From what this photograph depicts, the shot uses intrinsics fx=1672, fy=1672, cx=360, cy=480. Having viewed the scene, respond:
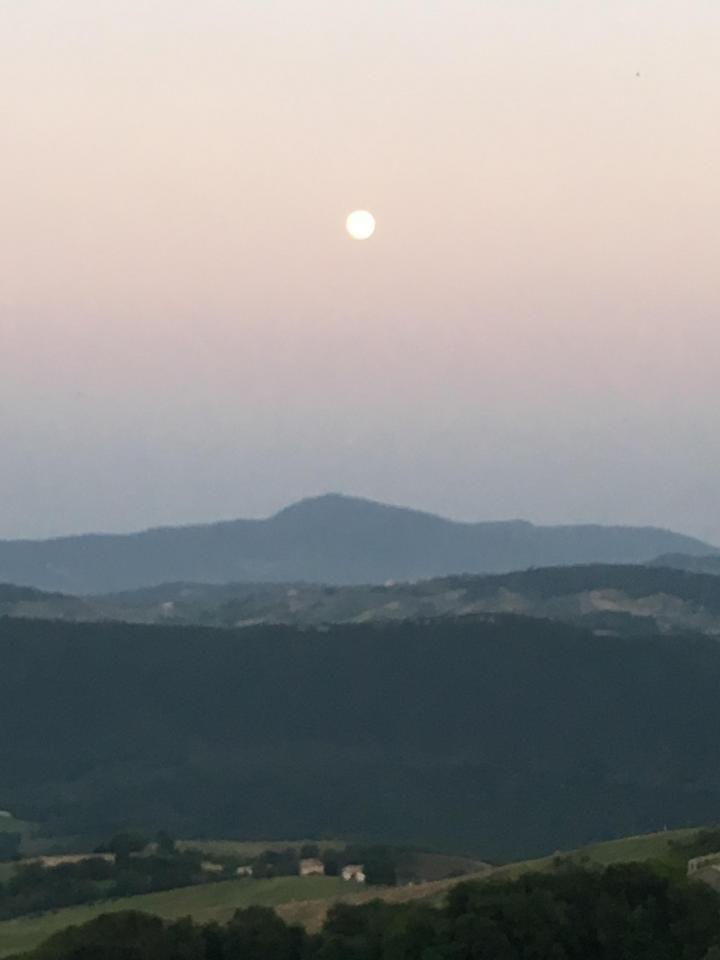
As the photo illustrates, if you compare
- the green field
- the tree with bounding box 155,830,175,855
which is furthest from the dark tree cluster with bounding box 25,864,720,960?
the tree with bounding box 155,830,175,855

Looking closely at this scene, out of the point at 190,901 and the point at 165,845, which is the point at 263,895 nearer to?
the point at 190,901

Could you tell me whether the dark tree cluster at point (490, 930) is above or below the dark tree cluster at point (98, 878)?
above

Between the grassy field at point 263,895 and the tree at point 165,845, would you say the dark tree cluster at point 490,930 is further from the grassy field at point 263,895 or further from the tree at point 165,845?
the tree at point 165,845

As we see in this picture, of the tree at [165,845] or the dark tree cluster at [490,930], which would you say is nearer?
the dark tree cluster at [490,930]

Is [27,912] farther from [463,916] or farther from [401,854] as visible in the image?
[463,916]

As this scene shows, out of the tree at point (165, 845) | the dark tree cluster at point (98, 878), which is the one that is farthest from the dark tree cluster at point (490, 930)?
the tree at point (165, 845)

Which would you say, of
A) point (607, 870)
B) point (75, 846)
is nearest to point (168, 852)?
point (75, 846)

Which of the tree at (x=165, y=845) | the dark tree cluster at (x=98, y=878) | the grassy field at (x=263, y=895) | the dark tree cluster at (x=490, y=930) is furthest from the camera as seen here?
the tree at (x=165, y=845)

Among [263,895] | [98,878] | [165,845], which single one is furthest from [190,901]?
[165,845]

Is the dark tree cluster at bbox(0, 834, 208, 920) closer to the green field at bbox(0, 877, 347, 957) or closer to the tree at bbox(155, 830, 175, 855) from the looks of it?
the tree at bbox(155, 830, 175, 855)
